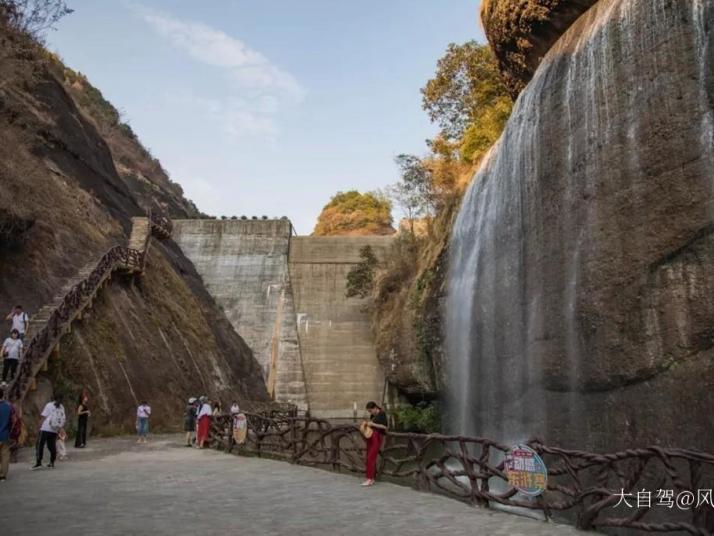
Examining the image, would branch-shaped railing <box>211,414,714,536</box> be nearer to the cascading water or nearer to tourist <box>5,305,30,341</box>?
the cascading water

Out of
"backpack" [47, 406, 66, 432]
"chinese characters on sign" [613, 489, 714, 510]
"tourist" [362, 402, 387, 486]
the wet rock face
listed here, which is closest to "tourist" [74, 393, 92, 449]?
"backpack" [47, 406, 66, 432]

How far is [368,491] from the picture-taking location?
8.79m

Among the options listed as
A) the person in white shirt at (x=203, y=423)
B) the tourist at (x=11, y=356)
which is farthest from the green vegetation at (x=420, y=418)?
the tourist at (x=11, y=356)

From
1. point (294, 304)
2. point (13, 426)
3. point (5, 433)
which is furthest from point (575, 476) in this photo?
point (294, 304)

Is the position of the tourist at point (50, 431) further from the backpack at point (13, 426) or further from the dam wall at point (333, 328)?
the dam wall at point (333, 328)

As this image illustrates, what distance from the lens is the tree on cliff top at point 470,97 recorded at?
26.5m

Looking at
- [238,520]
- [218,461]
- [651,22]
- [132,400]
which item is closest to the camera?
[238,520]

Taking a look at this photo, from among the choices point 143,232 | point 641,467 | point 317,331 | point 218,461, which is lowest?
point 218,461

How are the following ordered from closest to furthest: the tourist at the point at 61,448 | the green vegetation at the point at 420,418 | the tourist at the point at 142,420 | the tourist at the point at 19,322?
the tourist at the point at 61,448 < the tourist at the point at 19,322 < the tourist at the point at 142,420 < the green vegetation at the point at 420,418

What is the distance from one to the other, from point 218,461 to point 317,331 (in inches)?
943

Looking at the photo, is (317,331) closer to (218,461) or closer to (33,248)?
(33,248)

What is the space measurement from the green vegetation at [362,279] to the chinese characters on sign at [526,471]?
31.4 meters

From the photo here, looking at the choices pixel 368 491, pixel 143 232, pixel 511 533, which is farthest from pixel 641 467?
pixel 143 232

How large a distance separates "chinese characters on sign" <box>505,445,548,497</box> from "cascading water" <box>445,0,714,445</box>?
12.1 ft
